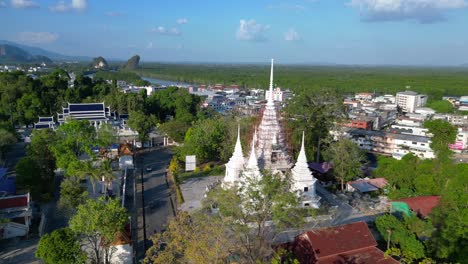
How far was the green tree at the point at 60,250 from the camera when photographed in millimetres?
14492

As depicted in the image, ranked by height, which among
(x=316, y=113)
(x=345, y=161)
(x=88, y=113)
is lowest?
(x=345, y=161)

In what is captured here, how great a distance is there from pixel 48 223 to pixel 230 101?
59.8 metres

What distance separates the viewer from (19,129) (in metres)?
45.4

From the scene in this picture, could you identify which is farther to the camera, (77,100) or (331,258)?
(77,100)

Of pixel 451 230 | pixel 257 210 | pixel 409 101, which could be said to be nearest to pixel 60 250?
pixel 257 210

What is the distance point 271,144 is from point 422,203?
10702 millimetres

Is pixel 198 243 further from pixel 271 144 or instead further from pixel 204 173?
pixel 204 173

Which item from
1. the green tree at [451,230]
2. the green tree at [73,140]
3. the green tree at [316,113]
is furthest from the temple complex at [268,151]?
the green tree at [73,140]

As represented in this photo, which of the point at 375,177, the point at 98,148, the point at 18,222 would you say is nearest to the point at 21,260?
the point at 18,222

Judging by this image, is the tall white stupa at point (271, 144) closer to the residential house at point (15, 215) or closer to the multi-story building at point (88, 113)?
the residential house at point (15, 215)

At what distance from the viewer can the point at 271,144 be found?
2602 centimetres

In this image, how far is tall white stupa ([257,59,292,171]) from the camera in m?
26.0

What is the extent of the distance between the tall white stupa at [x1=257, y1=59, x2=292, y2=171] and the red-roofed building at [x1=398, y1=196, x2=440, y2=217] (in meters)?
8.38

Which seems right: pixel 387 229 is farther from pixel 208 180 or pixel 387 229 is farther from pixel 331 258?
pixel 208 180
